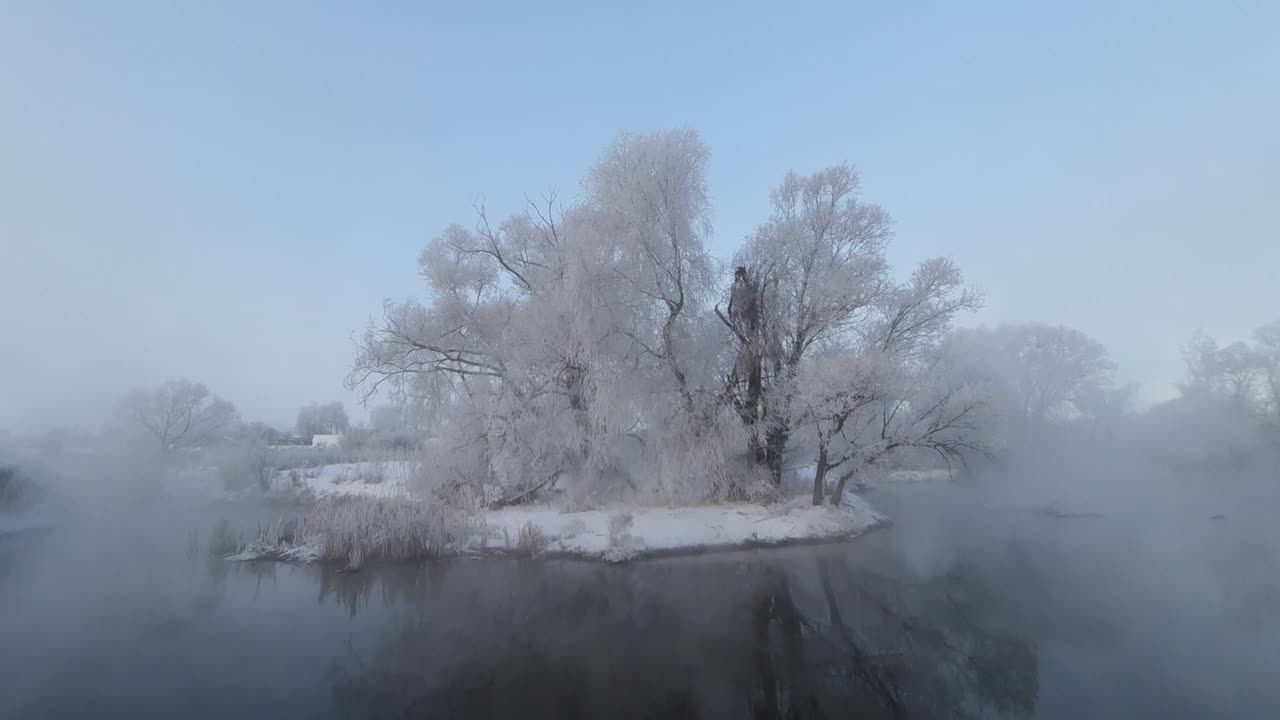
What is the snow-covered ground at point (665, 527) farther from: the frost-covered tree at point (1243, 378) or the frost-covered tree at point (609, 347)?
the frost-covered tree at point (1243, 378)

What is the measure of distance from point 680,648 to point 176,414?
1706 inches

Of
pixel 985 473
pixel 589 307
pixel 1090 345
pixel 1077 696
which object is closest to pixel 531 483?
pixel 589 307

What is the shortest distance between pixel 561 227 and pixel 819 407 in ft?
32.4

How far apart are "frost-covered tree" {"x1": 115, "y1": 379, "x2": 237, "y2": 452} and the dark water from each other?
27631 millimetres

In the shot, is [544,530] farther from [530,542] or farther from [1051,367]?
[1051,367]

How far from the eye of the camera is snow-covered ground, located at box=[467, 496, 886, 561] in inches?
513

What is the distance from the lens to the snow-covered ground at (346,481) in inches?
804

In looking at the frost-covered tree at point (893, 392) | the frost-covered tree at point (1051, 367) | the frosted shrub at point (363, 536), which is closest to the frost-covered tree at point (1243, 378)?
the frost-covered tree at point (1051, 367)

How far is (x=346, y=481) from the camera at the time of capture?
79.6ft

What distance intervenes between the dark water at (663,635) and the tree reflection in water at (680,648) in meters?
0.04

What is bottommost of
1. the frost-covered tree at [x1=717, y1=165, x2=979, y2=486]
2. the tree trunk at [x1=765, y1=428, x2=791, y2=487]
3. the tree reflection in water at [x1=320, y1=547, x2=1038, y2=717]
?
the tree reflection in water at [x1=320, y1=547, x2=1038, y2=717]

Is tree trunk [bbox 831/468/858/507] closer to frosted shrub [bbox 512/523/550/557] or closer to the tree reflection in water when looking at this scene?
the tree reflection in water

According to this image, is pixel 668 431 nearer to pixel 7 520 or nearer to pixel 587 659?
pixel 587 659

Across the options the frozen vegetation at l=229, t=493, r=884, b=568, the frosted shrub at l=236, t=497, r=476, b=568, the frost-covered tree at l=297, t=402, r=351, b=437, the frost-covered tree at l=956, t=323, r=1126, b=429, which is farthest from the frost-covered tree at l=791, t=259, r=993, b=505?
the frost-covered tree at l=297, t=402, r=351, b=437
